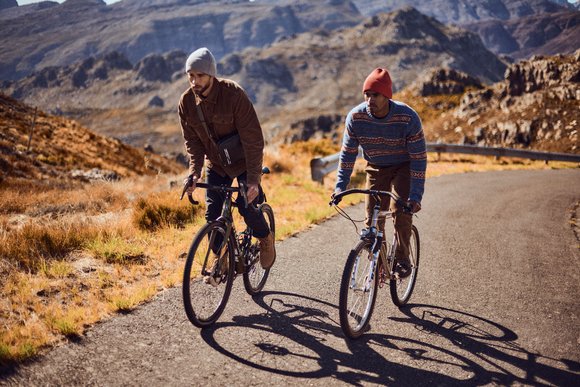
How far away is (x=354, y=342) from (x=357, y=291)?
48 centimetres

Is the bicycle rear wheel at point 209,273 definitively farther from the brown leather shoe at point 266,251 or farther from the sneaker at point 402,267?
the sneaker at point 402,267

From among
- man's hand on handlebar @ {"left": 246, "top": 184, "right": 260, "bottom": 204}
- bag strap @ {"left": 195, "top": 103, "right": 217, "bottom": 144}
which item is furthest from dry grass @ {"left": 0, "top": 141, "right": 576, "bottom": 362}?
bag strap @ {"left": 195, "top": 103, "right": 217, "bottom": 144}

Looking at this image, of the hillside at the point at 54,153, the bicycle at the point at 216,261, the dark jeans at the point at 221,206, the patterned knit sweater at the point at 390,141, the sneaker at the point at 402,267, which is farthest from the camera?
the hillside at the point at 54,153

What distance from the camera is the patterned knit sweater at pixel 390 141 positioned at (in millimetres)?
4281

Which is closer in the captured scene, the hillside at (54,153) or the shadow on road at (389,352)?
the shadow on road at (389,352)

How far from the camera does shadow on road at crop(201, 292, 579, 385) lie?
358 centimetres

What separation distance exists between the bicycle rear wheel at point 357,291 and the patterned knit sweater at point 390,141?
0.74 meters

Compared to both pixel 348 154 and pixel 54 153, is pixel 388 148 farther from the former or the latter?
pixel 54 153

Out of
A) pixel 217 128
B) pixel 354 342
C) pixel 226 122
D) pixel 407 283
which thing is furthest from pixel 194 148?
pixel 407 283

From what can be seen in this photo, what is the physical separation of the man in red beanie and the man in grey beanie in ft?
2.88

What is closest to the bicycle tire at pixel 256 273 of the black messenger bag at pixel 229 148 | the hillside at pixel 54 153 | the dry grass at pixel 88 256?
the black messenger bag at pixel 229 148

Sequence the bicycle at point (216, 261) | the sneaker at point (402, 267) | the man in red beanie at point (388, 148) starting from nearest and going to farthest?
the bicycle at point (216, 261) → the man in red beanie at point (388, 148) → the sneaker at point (402, 267)

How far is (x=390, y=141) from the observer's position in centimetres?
442

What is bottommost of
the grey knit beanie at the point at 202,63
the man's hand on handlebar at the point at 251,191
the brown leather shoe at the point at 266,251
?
the brown leather shoe at the point at 266,251
